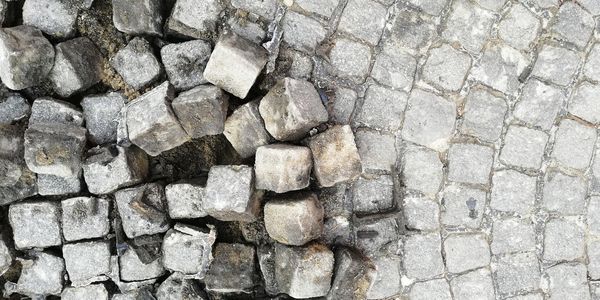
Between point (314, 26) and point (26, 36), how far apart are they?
1.85m

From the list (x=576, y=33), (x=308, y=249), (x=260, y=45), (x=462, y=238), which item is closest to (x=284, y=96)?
(x=260, y=45)

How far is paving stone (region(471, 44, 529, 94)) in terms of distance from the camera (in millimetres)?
3822

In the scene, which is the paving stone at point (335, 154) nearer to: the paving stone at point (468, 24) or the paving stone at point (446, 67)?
the paving stone at point (446, 67)

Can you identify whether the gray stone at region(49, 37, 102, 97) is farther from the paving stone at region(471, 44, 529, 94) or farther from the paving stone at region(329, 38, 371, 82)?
the paving stone at region(471, 44, 529, 94)

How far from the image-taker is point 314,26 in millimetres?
3732

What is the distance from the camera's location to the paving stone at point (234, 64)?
11.3 ft

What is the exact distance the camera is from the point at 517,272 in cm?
397

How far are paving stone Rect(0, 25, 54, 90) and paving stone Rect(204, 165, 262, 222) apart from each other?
4.33 ft

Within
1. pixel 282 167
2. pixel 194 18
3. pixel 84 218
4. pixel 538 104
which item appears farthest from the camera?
pixel 538 104

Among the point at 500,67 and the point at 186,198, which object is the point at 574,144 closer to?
the point at 500,67

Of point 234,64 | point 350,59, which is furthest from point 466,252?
point 234,64

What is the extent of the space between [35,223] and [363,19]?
261 cm

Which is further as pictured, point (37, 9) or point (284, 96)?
point (37, 9)

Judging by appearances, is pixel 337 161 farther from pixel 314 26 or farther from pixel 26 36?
pixel 26 36
